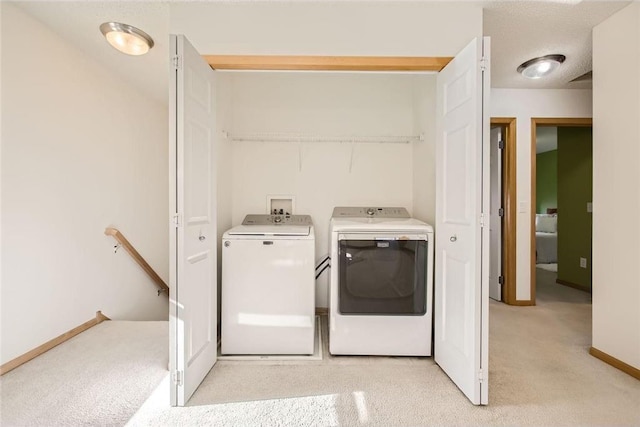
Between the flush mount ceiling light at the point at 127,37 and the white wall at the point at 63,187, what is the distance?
0.46 metres

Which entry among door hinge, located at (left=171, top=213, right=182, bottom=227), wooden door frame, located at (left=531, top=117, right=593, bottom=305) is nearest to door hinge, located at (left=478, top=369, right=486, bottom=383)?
door hinge, located at (left=171, top=213, right=182, bottom=227)

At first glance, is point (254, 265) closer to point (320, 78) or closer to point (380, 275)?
point (380, 275)

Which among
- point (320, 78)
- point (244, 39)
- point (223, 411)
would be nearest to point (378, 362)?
point (223, 411)

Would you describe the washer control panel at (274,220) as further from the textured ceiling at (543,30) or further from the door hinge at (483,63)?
the textured ceiling at (543,30)

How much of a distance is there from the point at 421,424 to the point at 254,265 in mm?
1292

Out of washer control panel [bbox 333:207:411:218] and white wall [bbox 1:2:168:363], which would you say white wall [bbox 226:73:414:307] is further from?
white wall [bbox 1:2:168:363]

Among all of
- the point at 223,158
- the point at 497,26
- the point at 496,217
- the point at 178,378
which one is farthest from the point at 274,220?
the point at 496,217

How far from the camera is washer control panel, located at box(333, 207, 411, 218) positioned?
2.55m

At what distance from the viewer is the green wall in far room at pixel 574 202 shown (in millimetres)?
3590

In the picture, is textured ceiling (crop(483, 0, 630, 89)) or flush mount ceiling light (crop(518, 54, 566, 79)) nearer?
textured ceiling (crop(483, 0, 630, 89))

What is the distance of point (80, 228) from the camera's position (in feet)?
7.73

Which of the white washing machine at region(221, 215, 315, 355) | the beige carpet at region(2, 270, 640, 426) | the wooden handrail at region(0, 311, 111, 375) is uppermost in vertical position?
the white washing machine at region(221, 215, 315, 355)

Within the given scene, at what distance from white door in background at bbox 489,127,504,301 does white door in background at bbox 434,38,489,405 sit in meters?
1.71

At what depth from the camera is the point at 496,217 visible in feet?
10.5
